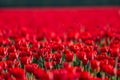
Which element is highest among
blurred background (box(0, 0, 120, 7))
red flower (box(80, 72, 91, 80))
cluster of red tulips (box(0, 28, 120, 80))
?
red flower (box(80, 72, 91, 80))

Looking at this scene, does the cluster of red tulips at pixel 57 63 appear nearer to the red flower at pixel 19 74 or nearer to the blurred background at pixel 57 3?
→ the red flower at pixel 19 74

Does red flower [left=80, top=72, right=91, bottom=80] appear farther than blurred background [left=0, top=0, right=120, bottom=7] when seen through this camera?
No

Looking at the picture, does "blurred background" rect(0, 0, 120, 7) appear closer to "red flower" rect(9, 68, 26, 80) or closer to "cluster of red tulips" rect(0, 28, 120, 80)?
"cluster of red tulips" rect(0, 28, 120, 80)

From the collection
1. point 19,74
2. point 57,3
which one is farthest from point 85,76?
point 57,3

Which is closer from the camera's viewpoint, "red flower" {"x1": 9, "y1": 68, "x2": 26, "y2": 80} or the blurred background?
"red flower" {"x1": 9, "y1": 68, "x2": 26, "y2": 80}

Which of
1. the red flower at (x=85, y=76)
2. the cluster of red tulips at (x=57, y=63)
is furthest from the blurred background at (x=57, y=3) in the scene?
the red flower at (x=85, y=76)

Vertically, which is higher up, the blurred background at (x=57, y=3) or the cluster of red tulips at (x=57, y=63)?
the cluster of red tulips at (x=57, y=63)

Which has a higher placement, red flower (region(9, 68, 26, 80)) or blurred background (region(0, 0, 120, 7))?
red flower (region(9, 68, 26, 80))

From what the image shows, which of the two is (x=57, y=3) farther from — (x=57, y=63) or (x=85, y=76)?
(x=85, y=76)

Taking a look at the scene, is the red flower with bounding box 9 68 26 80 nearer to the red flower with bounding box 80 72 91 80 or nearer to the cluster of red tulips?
the cluster of red tulips

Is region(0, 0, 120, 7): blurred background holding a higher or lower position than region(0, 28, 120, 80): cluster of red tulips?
lower

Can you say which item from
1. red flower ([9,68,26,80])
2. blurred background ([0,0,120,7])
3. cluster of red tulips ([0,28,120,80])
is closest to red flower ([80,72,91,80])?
cluster of red tulips ([0,28,120,80])

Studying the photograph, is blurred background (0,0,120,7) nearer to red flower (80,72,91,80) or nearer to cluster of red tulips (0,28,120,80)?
cluster of red tulips (0,28,120,80)

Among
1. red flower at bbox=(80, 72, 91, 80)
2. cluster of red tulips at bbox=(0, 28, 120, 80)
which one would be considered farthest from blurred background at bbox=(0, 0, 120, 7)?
red flower at bbox=(80, 72, 91, 80)
